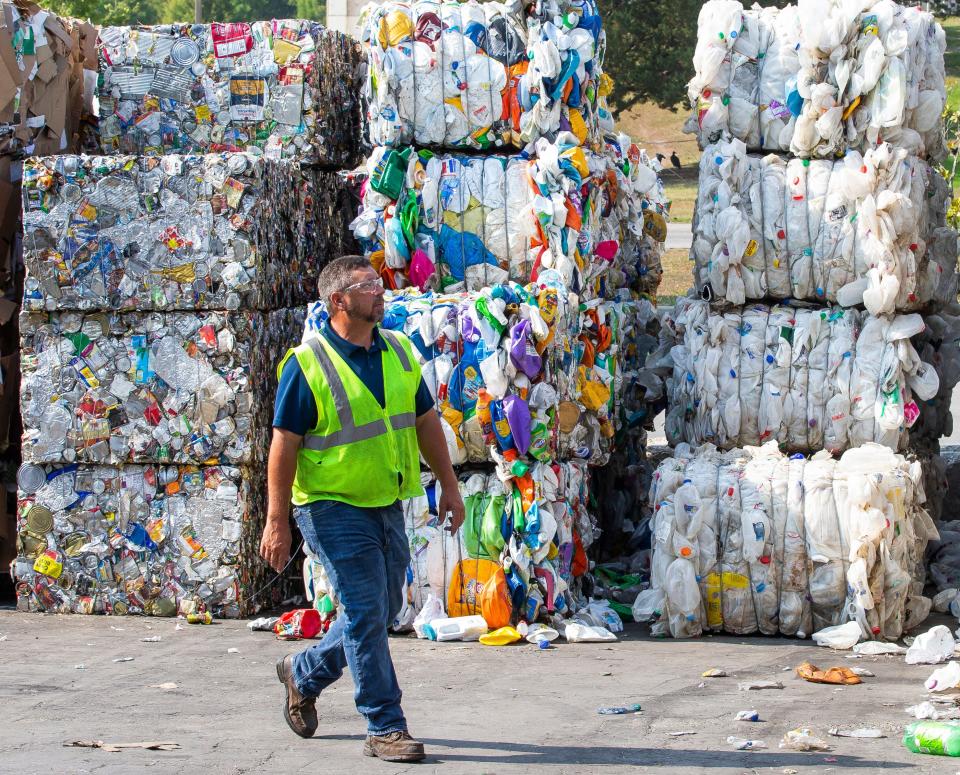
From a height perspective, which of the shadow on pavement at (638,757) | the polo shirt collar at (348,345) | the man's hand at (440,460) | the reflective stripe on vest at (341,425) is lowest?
the shadow on pavement at (638,757)

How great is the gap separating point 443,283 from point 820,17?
217 centimetres

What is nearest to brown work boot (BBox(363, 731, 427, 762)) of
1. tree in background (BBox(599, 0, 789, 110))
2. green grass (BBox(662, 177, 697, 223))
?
green grass (BBox(662, 177, 697, 223))

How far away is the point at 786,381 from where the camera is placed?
753 cm

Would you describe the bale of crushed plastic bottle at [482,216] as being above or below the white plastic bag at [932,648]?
above

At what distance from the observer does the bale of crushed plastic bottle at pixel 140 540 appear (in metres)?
7.48

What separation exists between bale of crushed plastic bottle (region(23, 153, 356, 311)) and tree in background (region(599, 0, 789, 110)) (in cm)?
2589

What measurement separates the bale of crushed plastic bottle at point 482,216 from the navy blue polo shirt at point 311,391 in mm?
1853

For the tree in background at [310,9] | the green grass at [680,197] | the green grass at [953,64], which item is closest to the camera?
the green grass at [680,197]

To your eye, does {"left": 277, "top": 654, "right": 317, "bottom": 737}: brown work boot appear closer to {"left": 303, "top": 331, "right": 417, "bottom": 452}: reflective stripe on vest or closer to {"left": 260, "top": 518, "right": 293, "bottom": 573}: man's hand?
{"left": 260, "top": 518, "right": 293, "bottom": 573}: man's hand

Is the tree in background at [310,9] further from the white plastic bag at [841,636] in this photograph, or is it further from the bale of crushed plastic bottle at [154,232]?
the white plastic bag at [841,636]

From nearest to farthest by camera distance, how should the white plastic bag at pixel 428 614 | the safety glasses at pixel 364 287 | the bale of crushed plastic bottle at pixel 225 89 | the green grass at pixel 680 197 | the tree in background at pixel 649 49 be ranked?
the safety glasses at pixel 364 287, the white plastic bag at pixel 428 614, the bale of crushed plastic bottle at pixel 225 89, the green grass at pixel 680 197, the tree in background at pixel 649 49

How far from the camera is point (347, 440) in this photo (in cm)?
543

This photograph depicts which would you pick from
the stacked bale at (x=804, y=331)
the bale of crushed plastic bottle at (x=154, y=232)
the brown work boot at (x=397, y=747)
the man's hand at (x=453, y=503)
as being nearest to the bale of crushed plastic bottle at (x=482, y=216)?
the bale of crushed plastic bottle at (x=154, y=232)

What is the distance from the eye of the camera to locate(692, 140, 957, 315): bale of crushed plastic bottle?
7.30 m
